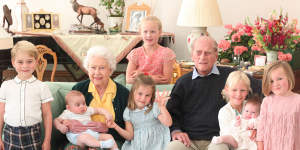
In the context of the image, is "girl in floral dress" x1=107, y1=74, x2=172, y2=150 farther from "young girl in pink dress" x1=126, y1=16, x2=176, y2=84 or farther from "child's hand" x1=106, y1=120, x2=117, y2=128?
"young girl in pink dress" x1=126, y1=16, x2=176, y2=84

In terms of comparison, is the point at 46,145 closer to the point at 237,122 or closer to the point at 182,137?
the point at 182,137

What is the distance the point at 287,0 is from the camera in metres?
4.58

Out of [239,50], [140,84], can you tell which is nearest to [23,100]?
[140,84]

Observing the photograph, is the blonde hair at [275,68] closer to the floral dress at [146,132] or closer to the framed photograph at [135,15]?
the floral dress at [146,132]

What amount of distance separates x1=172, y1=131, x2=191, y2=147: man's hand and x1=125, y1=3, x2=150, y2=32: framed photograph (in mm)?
2757

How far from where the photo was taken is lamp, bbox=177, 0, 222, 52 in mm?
3992

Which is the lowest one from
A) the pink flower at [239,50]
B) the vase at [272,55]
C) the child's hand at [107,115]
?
the child's hand at [107,115]

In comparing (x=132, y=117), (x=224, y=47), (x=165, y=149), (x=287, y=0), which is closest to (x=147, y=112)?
(x=132, y=117)

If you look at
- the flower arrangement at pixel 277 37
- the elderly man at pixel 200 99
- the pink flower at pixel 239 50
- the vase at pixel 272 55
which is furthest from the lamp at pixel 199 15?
the elderly man at pixel 200 99

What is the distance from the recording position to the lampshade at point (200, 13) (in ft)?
13.1

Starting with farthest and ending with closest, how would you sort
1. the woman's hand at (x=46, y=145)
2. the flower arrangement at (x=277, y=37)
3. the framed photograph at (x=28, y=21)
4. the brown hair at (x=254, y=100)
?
1. the framed photograph at (x=28, y=21)
2. the flower arrangement at (x=277, y=37)
3. the woman's hand at (x=46, y=145)
4. the brown hair at (x=254, y=100)

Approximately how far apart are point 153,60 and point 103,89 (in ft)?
2.36

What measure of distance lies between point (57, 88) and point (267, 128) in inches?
55.6

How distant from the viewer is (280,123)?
182 cm
